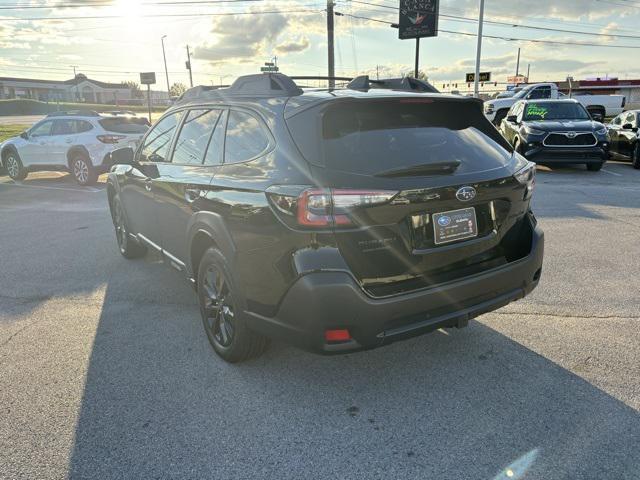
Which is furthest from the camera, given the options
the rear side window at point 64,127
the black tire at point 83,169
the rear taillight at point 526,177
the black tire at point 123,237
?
the rear side window at point 64,127

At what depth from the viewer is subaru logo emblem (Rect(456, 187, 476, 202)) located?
2.80 metres

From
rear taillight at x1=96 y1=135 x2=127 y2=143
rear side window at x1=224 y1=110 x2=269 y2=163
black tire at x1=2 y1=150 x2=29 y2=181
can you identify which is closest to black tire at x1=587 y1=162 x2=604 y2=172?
rear taillight at x1=96 y1=135 x2=127 y2=143

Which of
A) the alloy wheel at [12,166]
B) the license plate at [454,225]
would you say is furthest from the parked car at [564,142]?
the alloy wheel at [12,166]

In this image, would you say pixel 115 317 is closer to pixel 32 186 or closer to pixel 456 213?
pixel 456 213

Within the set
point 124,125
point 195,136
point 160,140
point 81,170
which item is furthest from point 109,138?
point 195,136

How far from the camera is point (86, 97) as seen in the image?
10638cm

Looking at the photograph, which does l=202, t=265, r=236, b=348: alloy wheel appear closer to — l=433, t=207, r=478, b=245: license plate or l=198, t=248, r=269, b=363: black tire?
l=198, t=248, r=269, b=363: black tire

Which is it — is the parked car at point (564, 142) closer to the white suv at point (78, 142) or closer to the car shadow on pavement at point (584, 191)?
the car shadow on pavement at point (584, 191)

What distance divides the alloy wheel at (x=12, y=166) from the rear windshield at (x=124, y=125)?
3099 mm

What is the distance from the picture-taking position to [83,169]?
1203cm

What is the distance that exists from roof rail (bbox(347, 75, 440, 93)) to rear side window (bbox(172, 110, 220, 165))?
1025 mm

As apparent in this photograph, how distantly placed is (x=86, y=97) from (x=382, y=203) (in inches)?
4663

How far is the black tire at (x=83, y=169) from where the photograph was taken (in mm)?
11953

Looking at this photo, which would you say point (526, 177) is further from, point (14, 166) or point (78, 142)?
point (14, 166)
